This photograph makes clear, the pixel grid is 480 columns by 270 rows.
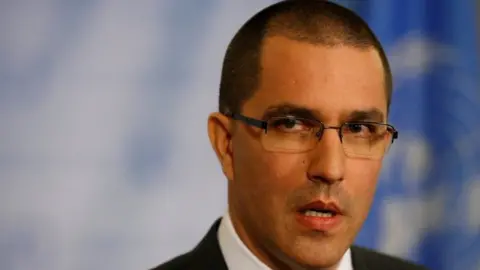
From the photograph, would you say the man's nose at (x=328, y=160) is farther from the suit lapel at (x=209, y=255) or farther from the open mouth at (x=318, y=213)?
the suit lapel at (x=209, y=255)

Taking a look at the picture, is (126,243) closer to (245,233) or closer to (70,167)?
(70,167)

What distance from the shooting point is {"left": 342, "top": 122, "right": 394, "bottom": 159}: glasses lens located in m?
1.11

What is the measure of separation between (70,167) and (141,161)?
144mm

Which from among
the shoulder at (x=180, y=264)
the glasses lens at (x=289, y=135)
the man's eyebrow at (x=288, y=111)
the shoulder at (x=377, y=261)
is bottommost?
the shoulder at (x=377, y=261)

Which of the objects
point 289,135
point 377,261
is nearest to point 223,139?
point 289,135

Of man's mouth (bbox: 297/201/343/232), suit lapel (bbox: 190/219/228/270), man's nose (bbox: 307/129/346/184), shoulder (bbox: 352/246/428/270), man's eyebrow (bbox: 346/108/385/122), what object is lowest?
shoulder (bbox: 352/246/428/270)

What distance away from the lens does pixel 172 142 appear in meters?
1.47

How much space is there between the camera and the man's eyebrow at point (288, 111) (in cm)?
110

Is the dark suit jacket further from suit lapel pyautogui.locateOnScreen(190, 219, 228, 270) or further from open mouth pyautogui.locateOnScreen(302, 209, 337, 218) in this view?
open mouth pyautogui.locateOnScreen(302, 209, 337, 218)

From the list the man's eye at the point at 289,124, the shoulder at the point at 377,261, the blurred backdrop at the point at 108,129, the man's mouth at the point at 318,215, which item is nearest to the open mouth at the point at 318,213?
the man's mouth at the point at 318,215

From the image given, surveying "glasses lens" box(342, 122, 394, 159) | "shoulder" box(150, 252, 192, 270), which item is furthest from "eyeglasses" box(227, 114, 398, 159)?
"shoulder" box(150, 252, 192, 270)

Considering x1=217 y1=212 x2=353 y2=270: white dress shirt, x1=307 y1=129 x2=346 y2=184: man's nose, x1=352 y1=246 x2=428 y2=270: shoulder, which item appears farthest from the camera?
x1=352 y1=246 x2=428 y2=270: shoulder

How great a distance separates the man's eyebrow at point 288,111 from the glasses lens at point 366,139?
0.06 m

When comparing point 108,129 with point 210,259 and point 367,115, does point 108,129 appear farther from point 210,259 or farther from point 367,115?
point 367,115
